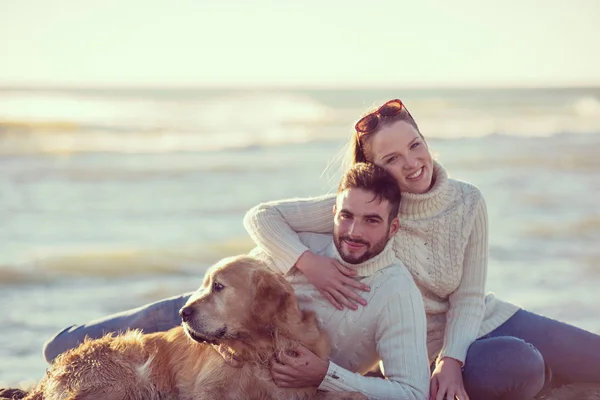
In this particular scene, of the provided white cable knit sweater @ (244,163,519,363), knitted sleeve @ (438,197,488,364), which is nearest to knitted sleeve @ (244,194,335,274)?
white cable knit sweater @ (244,163,519,363)

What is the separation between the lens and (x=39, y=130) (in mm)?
19625

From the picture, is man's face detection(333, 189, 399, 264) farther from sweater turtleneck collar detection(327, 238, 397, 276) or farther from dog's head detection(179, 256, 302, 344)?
dog's head detection(179, 256, 302, 344)

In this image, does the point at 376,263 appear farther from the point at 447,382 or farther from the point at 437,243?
the point at 447,382

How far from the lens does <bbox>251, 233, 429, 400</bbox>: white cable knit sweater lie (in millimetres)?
3822

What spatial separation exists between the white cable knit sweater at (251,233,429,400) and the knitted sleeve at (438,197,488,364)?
0.44m

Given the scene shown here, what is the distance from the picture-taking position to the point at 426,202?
4.29m

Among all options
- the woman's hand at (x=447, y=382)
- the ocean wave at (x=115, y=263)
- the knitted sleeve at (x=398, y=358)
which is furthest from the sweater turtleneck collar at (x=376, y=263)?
the ocean wave at (x=115, y=263)

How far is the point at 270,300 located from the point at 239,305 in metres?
0.14

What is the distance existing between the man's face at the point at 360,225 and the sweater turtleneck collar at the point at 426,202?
30cm

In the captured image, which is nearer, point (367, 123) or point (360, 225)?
point (360, 225)

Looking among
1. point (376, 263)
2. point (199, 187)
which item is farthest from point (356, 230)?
point (199, 187)

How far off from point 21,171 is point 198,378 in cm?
1187

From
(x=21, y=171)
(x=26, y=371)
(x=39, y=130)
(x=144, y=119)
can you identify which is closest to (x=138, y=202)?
(x=21, y=171)

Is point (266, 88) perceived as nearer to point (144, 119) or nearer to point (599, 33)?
point (144, 119)
